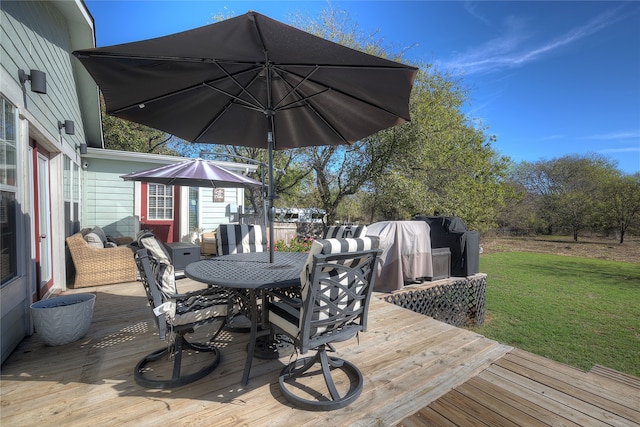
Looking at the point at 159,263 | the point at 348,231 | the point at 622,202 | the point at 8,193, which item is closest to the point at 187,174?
the point at 8,193

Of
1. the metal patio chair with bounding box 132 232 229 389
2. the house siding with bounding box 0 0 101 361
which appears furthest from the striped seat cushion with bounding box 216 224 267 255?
the house siding with bounding box 0 0 101 361

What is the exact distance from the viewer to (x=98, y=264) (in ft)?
14.5

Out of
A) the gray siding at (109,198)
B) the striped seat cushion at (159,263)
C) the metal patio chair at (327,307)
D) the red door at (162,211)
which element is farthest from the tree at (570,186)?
the gray siding at (109,198)

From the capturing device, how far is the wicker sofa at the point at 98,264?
4.25 metres

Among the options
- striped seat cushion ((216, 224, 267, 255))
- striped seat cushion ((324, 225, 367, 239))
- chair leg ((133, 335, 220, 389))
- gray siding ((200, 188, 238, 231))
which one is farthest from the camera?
gray siding ((200, 188, 238, 231))


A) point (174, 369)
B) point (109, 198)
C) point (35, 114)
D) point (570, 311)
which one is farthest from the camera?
point (109, 198)

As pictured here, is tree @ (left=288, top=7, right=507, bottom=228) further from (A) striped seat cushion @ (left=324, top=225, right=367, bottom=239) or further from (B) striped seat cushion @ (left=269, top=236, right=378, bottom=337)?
(B) striped seat cushion @ (left=269, top=236, right=378, bottom=337)

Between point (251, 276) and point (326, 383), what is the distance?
86 cm

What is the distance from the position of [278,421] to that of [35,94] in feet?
13.3

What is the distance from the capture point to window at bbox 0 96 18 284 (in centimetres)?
231

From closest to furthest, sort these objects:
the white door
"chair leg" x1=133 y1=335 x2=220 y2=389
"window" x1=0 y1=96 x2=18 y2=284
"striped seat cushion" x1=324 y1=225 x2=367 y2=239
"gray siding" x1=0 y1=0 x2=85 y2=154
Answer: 1. "chair leg" x1=133 y1=335 x2=220 y2=389
2. "window" x1=0 y1=96 x2=18 y2=284
3. "gray siding" x1=0 y1=0 x2=85 y2=154
4. "striped seat cushion" x1=324 y1=225 x2=367 y2=239
5. the white door

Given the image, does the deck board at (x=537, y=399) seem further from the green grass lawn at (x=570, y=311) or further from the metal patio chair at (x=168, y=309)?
the green grass lawn at (x=570, y=311)

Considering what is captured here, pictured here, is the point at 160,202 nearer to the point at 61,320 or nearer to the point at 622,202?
the point at 61,320

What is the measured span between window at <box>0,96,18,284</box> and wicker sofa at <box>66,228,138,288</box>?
1.92 meters
